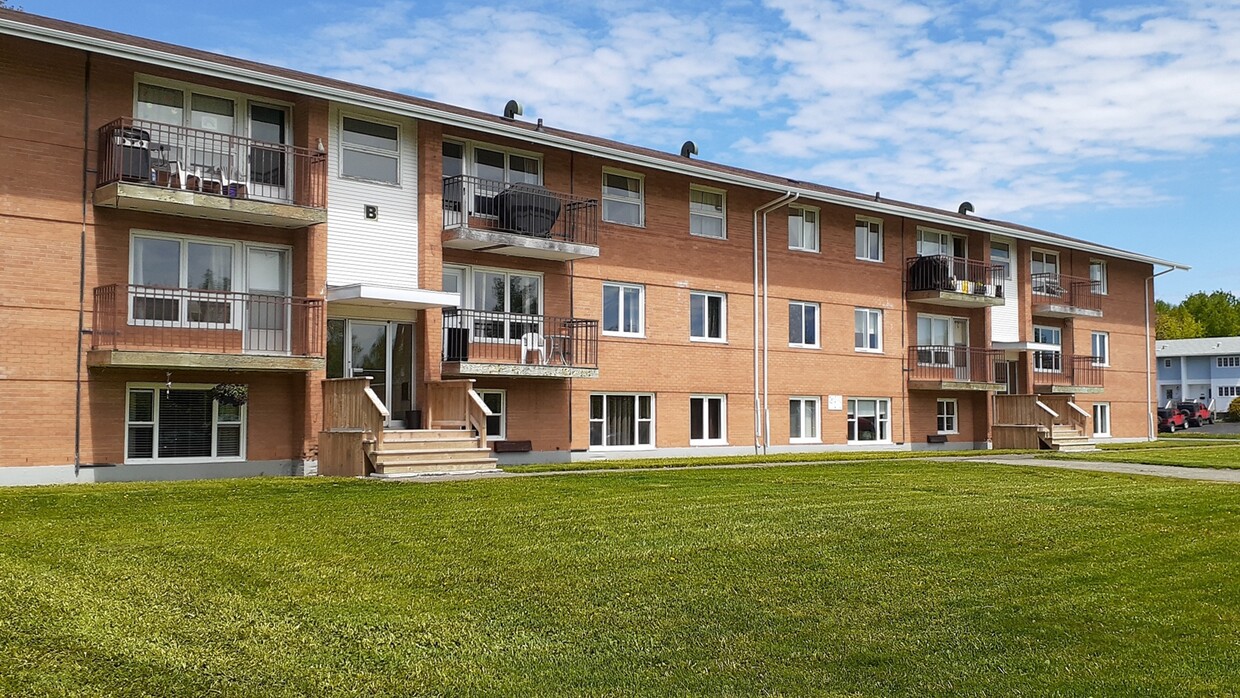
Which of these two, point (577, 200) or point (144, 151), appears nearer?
point (144, 151)

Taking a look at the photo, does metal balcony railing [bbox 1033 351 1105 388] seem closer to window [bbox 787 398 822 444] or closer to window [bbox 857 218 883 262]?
window [bbox 857 218 883 262]

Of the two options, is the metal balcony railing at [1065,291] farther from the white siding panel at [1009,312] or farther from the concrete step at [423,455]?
the concrete step at [423,455]

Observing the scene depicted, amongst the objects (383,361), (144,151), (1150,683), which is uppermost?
(144,151)

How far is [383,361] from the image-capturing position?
2152 centimetres

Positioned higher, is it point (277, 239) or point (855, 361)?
point (277, 239)

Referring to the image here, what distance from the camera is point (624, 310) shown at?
25453 millimetres

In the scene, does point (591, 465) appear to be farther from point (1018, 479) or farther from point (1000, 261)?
point (1000, 261)

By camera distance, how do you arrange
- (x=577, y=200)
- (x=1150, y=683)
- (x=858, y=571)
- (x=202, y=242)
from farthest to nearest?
(x=577, y=200)
(x=202, y=242)
(x=858, y=571)
(x=1150, y=683)

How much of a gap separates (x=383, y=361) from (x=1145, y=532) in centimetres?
1432

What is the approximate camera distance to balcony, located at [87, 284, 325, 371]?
58.3 ft

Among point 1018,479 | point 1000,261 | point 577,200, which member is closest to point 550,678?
point 1018,479

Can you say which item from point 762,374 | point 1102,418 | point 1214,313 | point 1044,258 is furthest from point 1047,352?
point 1214,313

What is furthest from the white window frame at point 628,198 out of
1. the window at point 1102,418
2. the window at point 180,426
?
the window at point 1102,418

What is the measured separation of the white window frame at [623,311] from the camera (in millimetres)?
24984
